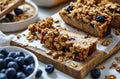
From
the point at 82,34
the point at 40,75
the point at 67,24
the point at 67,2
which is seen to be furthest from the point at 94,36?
the point at 67,2

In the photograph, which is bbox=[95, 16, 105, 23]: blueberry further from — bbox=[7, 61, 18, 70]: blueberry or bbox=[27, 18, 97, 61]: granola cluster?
bbox=[7, 61, 18, 70]: blueberry

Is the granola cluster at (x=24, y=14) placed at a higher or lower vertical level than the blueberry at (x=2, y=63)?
lower

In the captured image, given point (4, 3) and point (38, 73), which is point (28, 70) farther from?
point (4, 3)

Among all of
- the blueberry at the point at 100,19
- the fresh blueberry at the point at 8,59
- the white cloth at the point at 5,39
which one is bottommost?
the white cloth at the point at 5,39

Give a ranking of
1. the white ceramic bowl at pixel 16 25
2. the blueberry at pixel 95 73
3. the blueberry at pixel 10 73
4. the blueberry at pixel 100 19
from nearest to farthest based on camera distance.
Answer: the blueberry at pixel 10 73 < the blueberry at pixel 95 73 < the blueberry at pixel 100 19 < the white ceramic bowl at pixel 16 25

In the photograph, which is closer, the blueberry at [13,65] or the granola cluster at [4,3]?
the blueberry at [13,65]

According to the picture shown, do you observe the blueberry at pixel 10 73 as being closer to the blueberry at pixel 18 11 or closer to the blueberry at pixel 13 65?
the blueberry at pixel 13 65

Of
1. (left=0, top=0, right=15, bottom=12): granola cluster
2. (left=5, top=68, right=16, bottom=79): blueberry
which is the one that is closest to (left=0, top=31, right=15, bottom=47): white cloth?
(left=0, top=0, right=15, bottom=12): granola cluster

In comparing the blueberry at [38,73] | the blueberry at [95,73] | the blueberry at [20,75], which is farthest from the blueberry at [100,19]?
the blueberry at [20,75]
